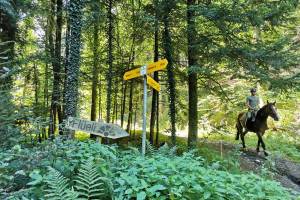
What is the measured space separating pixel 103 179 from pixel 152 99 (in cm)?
953

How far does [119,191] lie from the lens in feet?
12.0

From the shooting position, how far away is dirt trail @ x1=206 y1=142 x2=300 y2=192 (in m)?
10.8

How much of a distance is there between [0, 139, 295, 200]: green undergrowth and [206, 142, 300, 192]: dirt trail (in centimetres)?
642

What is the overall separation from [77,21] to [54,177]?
455cm

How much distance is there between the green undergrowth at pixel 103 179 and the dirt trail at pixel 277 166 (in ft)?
21.1

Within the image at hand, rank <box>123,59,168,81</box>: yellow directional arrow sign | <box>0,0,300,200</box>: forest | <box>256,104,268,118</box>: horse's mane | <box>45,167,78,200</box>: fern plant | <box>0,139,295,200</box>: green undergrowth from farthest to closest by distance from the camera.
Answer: <box>256,104,268,118</box>: horse's mane → <box>123,59,168,81</box>: yellow directional arrow sign → <box>0,0,300,200</box>: forest → <box>0,139,295,200</box>: green undergrowth → <box>45,167,78,200</box>: fern plant

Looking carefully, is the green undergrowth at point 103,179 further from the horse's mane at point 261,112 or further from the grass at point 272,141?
the grass at point 272,141

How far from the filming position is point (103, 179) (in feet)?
12.2

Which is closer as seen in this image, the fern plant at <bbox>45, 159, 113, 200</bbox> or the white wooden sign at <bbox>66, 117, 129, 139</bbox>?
the fern plant at <bbox>45, 159, 113, 200</bbox>

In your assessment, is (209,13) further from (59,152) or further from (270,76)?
(59,152)

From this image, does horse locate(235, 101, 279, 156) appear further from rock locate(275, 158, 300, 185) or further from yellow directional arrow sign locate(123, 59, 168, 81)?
yellow directional arrow sign locate(123, 59, 168, 81)

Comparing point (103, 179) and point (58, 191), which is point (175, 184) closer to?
→ point (103, 179)

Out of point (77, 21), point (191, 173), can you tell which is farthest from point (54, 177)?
point (77, 21)

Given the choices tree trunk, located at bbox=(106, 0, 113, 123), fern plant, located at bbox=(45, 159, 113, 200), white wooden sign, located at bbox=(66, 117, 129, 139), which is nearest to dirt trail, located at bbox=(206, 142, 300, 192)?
tree trunk, located at bbox=(106, 0, 113, 123)
